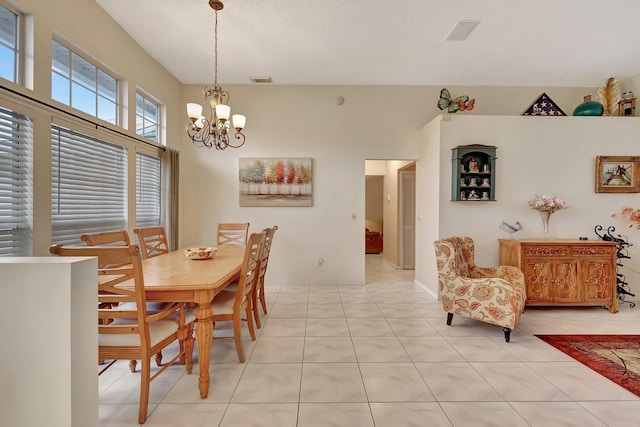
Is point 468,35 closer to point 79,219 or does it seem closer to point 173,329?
point 173,329

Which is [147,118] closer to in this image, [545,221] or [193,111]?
[193,111]

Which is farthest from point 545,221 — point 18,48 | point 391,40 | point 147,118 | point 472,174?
point 18,48

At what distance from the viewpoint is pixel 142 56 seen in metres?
3.67

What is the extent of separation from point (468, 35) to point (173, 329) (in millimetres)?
4065

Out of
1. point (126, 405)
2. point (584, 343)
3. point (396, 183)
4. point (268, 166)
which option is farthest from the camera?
point (396, 183)

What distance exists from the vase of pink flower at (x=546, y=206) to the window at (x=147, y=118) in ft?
17.4

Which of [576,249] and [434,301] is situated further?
A: [434,301]

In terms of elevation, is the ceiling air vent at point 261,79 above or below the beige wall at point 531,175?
above

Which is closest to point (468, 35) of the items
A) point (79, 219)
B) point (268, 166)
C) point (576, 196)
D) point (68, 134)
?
point (576, 196)

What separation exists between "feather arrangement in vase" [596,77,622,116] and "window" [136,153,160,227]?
254 inches

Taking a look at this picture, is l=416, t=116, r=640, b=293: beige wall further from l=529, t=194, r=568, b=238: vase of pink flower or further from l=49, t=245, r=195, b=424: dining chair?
l=49, t=245, r=195, b=424: dining chair

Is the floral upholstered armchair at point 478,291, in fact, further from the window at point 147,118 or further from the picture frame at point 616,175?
the window at point 147,118

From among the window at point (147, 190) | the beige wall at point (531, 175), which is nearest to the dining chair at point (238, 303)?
the window at point (147, 190)

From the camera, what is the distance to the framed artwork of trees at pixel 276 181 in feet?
15.4
